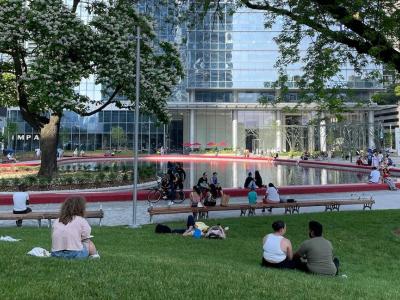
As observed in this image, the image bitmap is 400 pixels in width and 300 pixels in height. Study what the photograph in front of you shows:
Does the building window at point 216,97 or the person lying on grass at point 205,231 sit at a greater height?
the building window at point 216,97

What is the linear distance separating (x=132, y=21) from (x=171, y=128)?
228ft

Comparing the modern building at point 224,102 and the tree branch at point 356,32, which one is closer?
the tree branch at point 356,32

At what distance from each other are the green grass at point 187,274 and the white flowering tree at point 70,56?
11.2m

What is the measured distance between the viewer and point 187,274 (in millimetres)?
6090

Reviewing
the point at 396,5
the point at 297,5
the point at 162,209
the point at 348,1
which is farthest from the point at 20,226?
the point at 396,5

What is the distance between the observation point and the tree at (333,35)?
36.8 ft

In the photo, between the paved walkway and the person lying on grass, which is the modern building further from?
the person lying on grass

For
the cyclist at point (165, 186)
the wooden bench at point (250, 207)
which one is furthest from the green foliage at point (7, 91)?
the wooden bench at point (250, 207)

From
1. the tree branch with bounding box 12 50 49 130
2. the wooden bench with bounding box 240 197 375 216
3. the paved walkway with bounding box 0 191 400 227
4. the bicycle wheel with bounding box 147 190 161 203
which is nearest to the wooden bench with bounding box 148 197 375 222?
the wooden bench with bounding box 240 197 375 216

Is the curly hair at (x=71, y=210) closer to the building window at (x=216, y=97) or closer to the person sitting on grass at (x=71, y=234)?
the person sitting on grass at (x=71, y=234)

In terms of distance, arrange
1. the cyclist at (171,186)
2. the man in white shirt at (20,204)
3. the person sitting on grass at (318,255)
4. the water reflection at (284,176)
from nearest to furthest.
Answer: the person sitting on grass at (318,255)
the man in white shirt at (20,204)
the cyclist at (171,186)
the water reflection at (284,176)

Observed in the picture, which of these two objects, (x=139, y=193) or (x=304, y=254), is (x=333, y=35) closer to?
(x=304, y=254)

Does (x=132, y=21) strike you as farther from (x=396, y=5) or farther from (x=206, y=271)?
(x=206, y=271)

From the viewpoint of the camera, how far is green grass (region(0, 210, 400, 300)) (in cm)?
504
